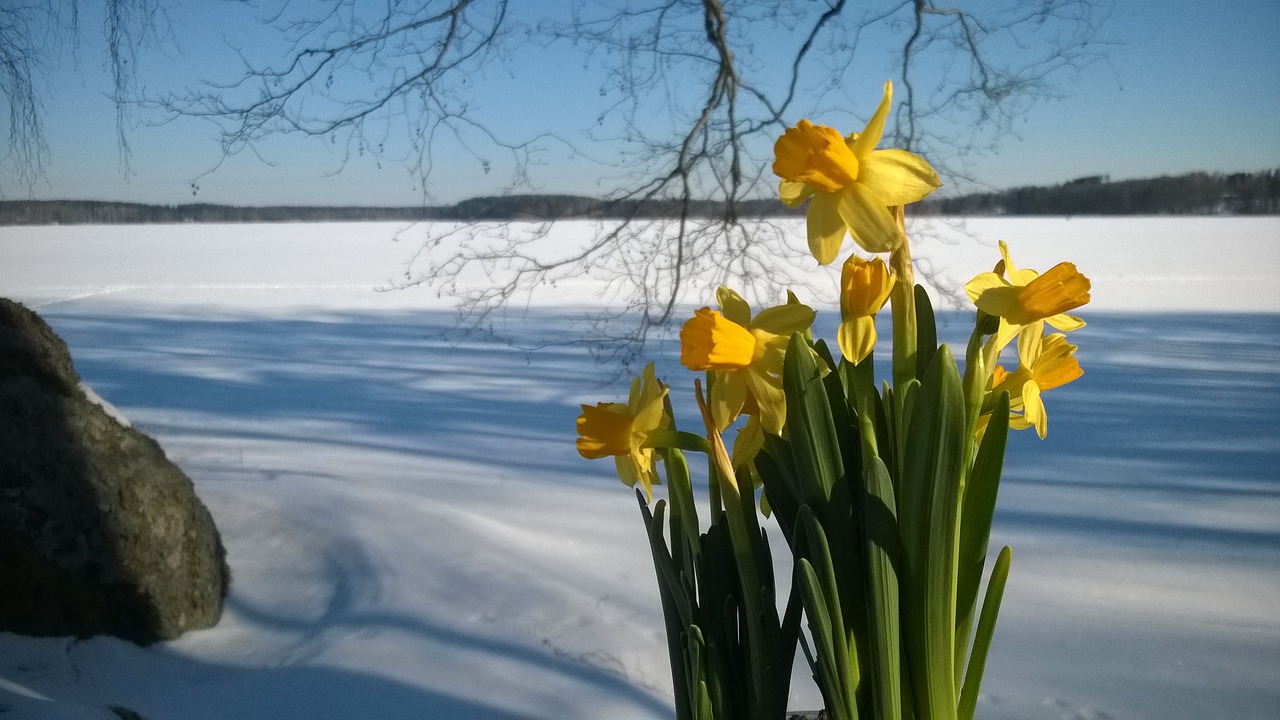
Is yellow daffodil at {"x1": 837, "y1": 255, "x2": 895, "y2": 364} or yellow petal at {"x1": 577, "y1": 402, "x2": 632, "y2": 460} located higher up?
yellow daffodil at {"x1": 837, "y1": 255, "x2": 895, "y2": 364}

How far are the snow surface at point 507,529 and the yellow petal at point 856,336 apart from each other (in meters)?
0.78

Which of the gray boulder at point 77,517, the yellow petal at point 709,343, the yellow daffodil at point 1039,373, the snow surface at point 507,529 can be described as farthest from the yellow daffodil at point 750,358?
the gray boulder at point 77,517

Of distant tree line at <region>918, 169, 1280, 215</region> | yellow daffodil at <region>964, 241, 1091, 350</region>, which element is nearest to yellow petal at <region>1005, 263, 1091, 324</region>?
yellow daffodil at <region>964, 241, 1091, 350</region>

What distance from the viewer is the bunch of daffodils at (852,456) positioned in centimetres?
37

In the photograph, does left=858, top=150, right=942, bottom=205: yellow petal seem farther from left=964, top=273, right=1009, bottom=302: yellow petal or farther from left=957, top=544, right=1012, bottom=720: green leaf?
left=957, top=544, right=1012, bottom=720: green leaf

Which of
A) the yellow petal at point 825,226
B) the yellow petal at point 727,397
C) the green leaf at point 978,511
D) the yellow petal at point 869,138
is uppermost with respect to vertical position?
the yellow petal at point 869,138

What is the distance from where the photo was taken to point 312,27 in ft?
5.42

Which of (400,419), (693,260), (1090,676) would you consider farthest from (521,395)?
(1090,676)

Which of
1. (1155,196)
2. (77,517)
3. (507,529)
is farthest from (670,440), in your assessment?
(1155,196)

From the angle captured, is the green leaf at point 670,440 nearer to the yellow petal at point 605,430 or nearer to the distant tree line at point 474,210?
the yellow petal at point 605,430

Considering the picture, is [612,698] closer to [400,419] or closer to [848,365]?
[848,365]

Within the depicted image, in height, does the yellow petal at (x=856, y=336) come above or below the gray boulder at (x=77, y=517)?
above

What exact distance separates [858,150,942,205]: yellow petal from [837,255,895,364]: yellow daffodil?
0.03 m

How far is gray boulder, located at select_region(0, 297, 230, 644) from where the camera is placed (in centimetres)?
103
